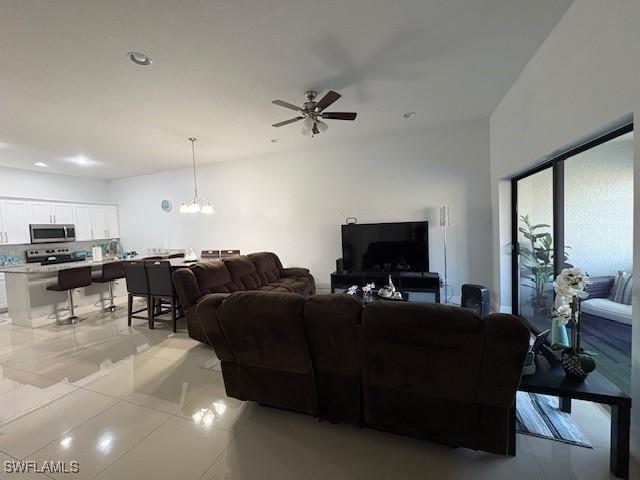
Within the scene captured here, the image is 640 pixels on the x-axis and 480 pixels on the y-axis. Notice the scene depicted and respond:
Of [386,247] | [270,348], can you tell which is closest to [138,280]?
[270,348]

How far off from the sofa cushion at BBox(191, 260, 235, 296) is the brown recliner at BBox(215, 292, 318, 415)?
1680 mm

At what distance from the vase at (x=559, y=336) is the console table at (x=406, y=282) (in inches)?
85.0

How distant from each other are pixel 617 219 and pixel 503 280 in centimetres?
189

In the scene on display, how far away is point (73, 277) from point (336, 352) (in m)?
4.55

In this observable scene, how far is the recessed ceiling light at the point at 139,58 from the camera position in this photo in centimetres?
230

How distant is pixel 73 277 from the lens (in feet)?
13.6

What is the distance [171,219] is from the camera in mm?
6586

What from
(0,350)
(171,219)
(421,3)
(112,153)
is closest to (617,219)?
(421,3)

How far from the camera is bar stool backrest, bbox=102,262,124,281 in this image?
457 cm

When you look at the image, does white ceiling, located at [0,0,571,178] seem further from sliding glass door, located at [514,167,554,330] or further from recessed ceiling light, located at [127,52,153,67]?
sliding glass door, located at [514,167,554,330]

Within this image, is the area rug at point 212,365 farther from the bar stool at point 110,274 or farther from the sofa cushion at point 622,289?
the sofa cushion at point 622,289

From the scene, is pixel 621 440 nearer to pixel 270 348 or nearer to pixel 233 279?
pixel 270 348

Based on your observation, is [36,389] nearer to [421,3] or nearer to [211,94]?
[211,94]

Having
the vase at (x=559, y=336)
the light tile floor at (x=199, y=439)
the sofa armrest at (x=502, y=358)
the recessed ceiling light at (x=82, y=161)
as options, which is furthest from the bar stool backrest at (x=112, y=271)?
the vase at (x=559, y=336)
